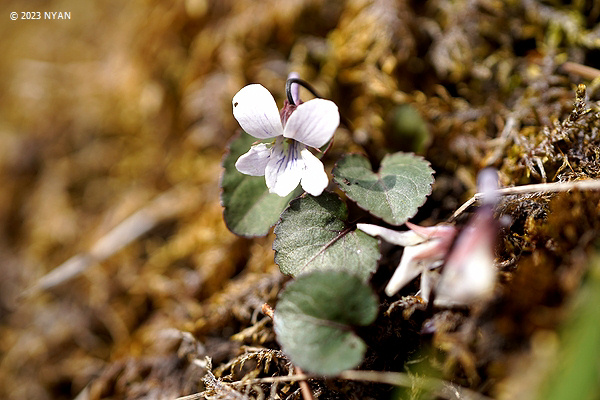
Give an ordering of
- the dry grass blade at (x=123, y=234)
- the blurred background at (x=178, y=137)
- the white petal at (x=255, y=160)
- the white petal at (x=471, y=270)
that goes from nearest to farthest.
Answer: the white petal at (x=471, y=270), the white petal at (x=255, y=160), the blurred background at (x=178, y=137), the dry grass blade at (x=123, y=234)

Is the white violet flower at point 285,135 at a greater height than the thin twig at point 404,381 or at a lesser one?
greater

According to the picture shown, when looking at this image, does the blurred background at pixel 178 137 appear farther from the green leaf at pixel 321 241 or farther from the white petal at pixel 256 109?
the white petal at pixel 256 109

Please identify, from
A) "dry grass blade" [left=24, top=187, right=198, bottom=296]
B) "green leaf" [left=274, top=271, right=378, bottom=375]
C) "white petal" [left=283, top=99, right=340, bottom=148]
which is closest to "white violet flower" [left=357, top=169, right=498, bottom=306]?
"green leaf" [left=274, top=271, right=378, bottom=375]

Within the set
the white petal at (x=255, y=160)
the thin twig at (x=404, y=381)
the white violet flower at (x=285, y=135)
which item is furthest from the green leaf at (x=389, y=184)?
the thin twig at (x=404, y=381)

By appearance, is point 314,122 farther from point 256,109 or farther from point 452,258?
point 452,258

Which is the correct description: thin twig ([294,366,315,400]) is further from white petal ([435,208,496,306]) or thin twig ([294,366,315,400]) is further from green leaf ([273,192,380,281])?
white petal ([435,208,496,306])

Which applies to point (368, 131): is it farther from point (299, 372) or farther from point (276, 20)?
point (299, 372)
